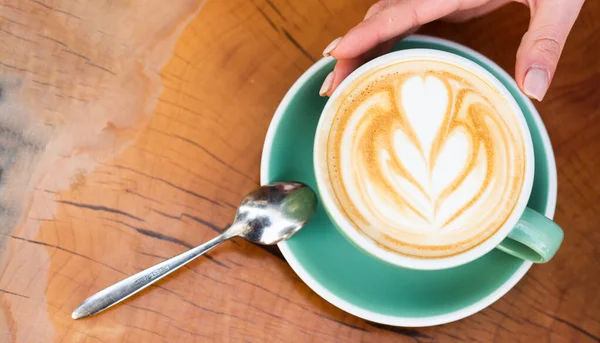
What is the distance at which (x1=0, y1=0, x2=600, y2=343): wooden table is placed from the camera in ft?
3.53

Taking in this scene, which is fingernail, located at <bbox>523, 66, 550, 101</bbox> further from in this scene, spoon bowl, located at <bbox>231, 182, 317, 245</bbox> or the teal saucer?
spoon bowl, located at <bbox>231, 182, 317, 245</bbox>

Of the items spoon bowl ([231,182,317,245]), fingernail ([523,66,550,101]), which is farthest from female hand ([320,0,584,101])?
spoon bowl ([231,182,317,245])

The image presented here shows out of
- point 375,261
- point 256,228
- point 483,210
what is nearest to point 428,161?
point 483,210

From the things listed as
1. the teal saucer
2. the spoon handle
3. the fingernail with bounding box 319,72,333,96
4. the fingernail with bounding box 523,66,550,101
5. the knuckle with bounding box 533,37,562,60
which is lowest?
the spoon handle

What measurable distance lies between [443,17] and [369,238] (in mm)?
485

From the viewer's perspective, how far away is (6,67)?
114 centimetres

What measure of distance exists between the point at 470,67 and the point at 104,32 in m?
0.72

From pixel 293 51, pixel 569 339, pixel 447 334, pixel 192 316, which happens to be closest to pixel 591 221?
pixel 569 339

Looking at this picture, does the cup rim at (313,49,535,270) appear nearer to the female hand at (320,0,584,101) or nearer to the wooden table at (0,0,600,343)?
the female hand at (320,0,584,101)

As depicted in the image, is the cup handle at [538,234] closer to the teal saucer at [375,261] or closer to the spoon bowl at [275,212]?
the teal saucer at [375,261]

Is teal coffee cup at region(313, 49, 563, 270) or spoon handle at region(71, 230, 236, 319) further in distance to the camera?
spoon handle at region(71, 230, 236, 319)

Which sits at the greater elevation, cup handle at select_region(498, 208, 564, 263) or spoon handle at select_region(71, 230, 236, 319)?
cup handle at select_region(498, 208, 564, 263)

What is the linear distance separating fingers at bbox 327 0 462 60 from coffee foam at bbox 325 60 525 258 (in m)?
0.08

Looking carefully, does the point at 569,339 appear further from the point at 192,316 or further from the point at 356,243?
the point at 192,316
